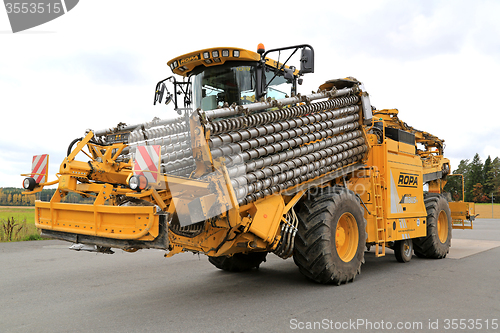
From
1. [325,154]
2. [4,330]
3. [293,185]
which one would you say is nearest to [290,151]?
[293,185]

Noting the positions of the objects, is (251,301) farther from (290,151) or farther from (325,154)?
(325,154)

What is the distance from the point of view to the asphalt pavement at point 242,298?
4031 millimetres

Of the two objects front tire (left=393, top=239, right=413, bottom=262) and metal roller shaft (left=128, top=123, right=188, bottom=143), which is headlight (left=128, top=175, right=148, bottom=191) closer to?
metal roller shaft (left=128, top=123, right=188, bottom=143)

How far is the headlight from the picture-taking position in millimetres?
3967

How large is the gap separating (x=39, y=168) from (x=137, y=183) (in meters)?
1.85

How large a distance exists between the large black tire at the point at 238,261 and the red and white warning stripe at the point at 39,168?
3.31 meters

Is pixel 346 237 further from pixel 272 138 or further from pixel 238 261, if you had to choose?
pixel 272 138

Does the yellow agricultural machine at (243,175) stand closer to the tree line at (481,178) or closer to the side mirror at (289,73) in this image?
the side mirror at (289,73)

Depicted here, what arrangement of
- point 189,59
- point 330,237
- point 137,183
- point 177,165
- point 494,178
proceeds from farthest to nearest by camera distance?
point 494,178 → point 189,59 → point 330,237 → point 177,165 → point 137,183

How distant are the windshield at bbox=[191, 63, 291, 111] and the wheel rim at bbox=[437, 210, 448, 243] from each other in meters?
6.20

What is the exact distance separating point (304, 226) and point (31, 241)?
35.5ft

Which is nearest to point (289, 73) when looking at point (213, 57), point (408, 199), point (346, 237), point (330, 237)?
point (213, 57)

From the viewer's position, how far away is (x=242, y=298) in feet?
16.8

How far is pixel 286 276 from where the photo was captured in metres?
6.64
